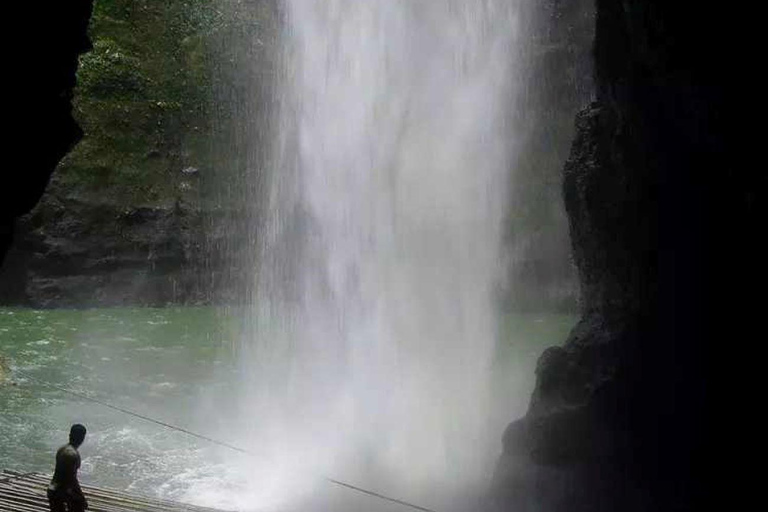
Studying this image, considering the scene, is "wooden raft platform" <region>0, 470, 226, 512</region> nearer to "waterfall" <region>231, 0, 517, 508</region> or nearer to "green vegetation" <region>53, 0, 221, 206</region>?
"waterfall" <region>231, 0, 517, 508</region>

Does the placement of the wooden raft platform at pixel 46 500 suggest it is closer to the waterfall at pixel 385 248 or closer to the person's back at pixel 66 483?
the person's back at pixel 66 483

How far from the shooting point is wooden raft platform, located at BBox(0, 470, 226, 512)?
10.4m

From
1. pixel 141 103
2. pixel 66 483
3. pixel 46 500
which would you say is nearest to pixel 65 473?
pixel 66 483

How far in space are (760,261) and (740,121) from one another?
147 cm

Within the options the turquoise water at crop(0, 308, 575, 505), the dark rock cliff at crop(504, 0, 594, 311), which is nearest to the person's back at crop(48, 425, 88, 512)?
the turquoise water at crop(0, 308, 575, 505)

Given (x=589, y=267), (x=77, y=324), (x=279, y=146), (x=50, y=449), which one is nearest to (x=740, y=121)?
(x=589, y=267)

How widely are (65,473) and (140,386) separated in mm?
11846

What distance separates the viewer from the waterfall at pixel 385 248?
49.8 feet

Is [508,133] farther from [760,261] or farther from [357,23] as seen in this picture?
[760,261]

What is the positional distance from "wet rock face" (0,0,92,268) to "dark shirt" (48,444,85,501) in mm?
2022

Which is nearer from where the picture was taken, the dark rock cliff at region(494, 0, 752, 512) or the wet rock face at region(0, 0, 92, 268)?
the wet rock face at region(0, 0, 92, 268)

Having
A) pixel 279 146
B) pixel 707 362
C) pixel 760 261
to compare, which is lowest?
A: pixel 707 362

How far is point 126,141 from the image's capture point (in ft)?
109

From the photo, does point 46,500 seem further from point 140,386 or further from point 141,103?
point 141,103
